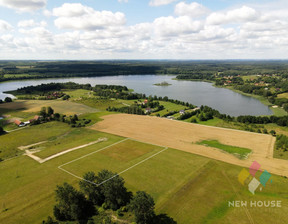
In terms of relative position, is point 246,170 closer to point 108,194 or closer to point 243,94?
point 108,194

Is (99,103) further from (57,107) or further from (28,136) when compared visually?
(28,136)

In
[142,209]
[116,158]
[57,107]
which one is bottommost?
[116,158]

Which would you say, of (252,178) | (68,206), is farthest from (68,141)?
(252,178)

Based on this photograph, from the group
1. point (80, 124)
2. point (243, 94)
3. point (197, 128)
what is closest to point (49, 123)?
point (80, 124)

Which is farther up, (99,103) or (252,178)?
(99,103)
